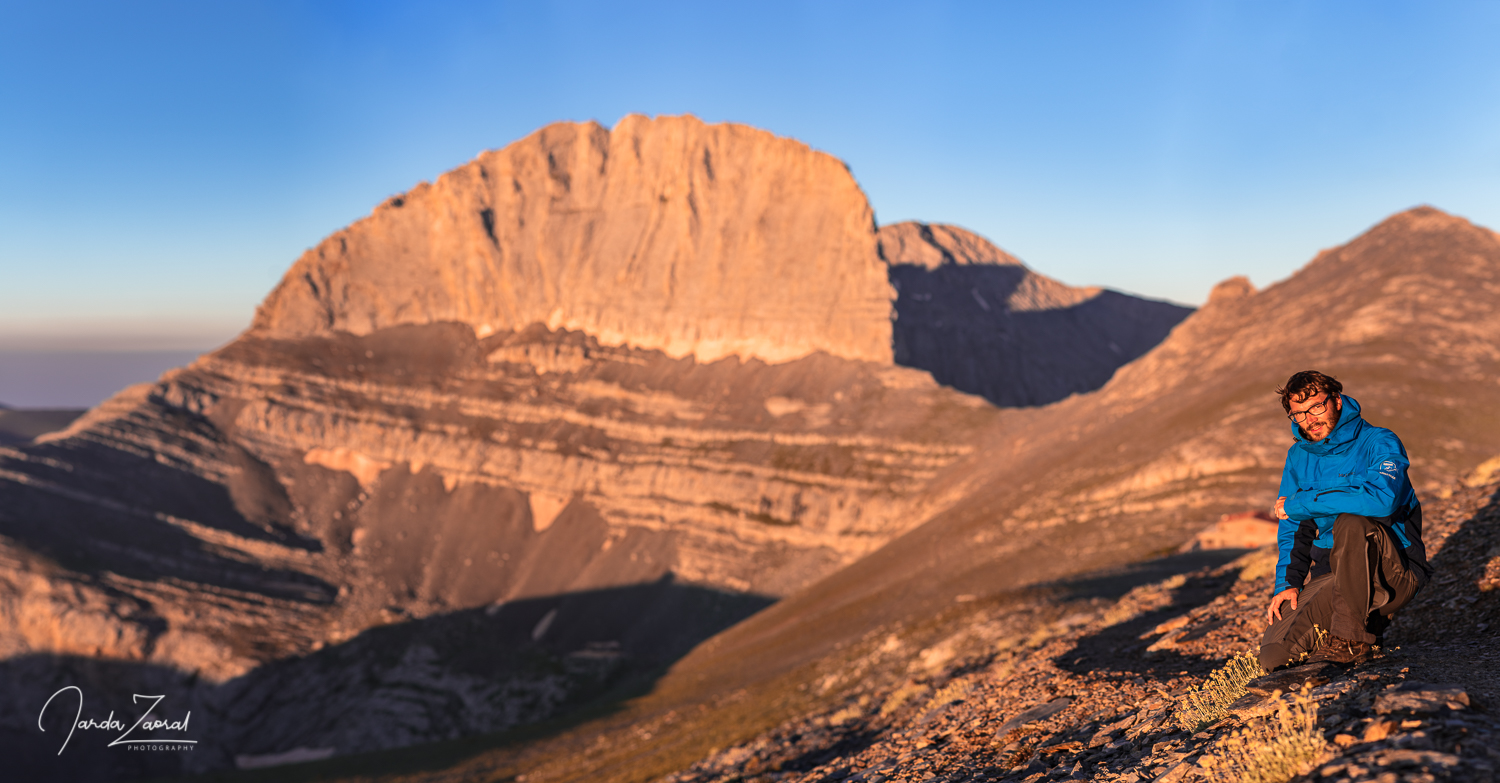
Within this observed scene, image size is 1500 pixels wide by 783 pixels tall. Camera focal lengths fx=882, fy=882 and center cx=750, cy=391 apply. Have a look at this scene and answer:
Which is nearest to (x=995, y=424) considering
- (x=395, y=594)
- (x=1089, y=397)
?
(x=1089, y=397)

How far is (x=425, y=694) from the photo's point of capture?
290ft

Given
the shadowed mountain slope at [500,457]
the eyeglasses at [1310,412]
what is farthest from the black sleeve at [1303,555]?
the shadowed mountain slope at [500,457]

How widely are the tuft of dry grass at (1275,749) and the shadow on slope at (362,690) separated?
7258 cm

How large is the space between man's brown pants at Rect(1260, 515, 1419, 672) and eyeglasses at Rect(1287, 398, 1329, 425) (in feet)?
3.02

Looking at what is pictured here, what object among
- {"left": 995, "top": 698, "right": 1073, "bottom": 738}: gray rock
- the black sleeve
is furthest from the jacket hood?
{"left": 995, "top": 698, "right": 1073, "bottom": 738}: gray rock

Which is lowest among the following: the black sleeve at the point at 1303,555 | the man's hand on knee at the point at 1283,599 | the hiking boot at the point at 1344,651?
the hiking boot at the point at 1344,651

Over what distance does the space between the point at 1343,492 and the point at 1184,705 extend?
2426 mm

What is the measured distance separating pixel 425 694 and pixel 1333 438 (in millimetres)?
93778

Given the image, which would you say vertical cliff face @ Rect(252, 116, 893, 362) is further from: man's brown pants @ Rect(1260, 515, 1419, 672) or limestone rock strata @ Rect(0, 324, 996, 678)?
man's brown pants @ Rect(1260, 515, 1419, 672)

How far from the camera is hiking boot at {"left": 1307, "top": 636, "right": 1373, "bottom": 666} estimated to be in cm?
798

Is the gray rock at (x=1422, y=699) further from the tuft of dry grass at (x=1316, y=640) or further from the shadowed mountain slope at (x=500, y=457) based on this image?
the shadowed mountain slope at (x=500, y=457)

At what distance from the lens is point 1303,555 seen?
8539mm

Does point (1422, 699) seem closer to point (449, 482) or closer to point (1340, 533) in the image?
point (1340, 533)

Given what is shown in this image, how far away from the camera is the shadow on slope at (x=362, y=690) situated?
83.5 m
